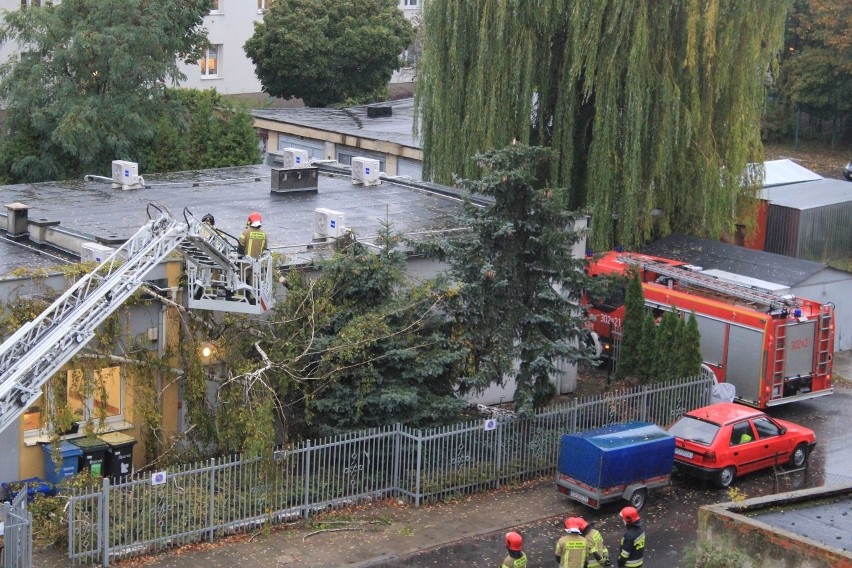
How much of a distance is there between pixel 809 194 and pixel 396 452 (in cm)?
2106

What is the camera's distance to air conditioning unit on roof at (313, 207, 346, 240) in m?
21.3

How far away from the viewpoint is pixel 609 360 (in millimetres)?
26125

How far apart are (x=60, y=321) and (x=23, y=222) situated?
5772 mm

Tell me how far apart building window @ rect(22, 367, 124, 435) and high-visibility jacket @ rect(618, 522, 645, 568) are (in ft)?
25.0

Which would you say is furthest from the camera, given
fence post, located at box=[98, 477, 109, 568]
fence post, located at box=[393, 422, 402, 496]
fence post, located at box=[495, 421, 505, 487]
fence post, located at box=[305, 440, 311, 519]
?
fence post, located at box=[495, 421, 505, 487]

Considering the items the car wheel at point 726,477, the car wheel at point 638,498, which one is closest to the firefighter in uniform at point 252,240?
the car wheel at point 638,498

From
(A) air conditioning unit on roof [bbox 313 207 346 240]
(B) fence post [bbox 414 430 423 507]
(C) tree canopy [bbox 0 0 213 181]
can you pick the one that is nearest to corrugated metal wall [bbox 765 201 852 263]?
(A) air conditioning unit on roof [bbox 313 207 346 240]

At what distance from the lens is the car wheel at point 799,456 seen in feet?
67.8

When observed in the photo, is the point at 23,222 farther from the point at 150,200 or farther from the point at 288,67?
the point at 288,67

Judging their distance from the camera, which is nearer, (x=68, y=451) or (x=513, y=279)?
(x=68, y=451)

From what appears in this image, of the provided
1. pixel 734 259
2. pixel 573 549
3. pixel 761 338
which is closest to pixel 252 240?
pixel 573 549

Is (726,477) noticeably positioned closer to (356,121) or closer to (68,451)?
(68,451)

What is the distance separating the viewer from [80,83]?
3203cm

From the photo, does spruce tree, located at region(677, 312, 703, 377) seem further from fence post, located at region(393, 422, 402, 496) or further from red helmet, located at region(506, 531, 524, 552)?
red helmet, located at region(506, 531, 524, 552)
